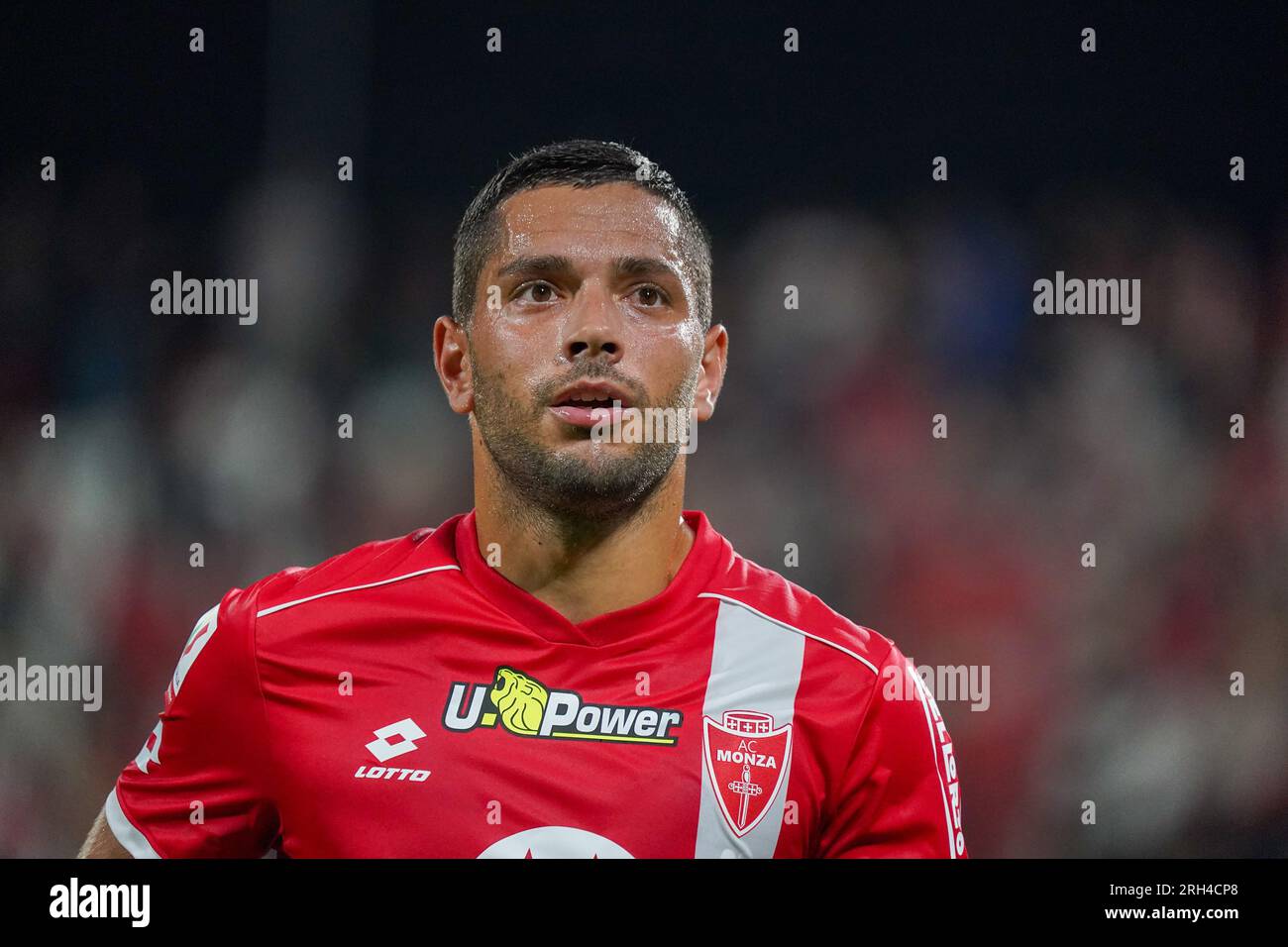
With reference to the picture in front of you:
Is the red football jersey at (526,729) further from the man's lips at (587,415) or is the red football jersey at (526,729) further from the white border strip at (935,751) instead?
the man's lips at (587,415)

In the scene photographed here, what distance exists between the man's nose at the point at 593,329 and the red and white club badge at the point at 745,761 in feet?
2.57

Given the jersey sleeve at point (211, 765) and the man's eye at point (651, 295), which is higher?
the man's eye at point (651, 295)

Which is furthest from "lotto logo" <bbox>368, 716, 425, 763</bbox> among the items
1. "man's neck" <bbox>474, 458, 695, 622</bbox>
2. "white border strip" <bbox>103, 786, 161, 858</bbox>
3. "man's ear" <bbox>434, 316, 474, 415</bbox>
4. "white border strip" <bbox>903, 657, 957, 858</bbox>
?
"white border strip" <bbox>903, 657, 957, 858</bbox>

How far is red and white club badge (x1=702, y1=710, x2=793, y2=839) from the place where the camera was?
2.19 m

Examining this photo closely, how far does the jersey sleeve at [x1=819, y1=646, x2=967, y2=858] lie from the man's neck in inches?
21.8

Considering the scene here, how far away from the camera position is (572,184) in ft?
7.93

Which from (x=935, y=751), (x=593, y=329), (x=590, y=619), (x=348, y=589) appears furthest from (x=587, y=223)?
(x=935, y=751)

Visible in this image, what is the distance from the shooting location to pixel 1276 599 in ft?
13.6

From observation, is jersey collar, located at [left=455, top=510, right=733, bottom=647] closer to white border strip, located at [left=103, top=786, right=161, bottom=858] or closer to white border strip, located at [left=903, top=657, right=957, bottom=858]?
white border strip, located at [left=903, top=657, right=957, bottom=858]

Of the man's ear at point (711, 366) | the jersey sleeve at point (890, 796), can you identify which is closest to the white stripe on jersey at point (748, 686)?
the jersey sleeve at point (890, 796)

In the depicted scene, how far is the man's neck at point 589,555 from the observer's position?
2393 mm

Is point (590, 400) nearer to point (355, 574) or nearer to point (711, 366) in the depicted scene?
point (711, 366)

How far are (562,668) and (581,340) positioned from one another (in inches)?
26.9

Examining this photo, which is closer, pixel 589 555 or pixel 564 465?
pixel 564 465
